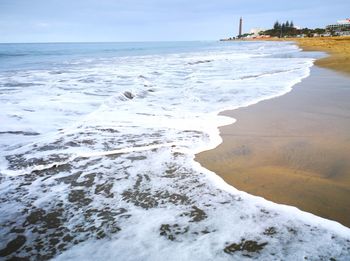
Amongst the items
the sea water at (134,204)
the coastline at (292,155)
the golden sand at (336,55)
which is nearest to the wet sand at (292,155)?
the coastline at (292,155)

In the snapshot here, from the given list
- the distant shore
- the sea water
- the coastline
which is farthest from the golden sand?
the sea water

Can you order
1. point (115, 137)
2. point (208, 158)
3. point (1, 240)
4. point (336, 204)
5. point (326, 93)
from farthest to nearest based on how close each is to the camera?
point (326, 93), point (115, 137), point (208, 158), point (336, 204), point (1, 240)

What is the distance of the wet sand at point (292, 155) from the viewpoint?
2.87m

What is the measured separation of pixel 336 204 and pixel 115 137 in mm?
3477

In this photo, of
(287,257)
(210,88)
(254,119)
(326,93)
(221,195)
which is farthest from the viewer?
(210,88)

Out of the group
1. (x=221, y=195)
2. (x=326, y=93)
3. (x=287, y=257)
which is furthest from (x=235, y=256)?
(x=326, y=93)

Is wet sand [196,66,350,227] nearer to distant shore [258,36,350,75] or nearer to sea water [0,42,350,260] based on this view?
sea water [0,42,350,260]

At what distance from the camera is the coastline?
113 inches

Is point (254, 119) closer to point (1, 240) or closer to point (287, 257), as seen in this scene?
point (287, 257)

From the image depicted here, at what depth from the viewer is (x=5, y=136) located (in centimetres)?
507

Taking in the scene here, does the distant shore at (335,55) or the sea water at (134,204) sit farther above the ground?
the distant shore at (335,55)

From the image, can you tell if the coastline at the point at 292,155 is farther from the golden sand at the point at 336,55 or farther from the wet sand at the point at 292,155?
the golden sand at the point at 336,55

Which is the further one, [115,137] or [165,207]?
[115,137]

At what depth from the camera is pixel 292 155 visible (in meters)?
3.86
